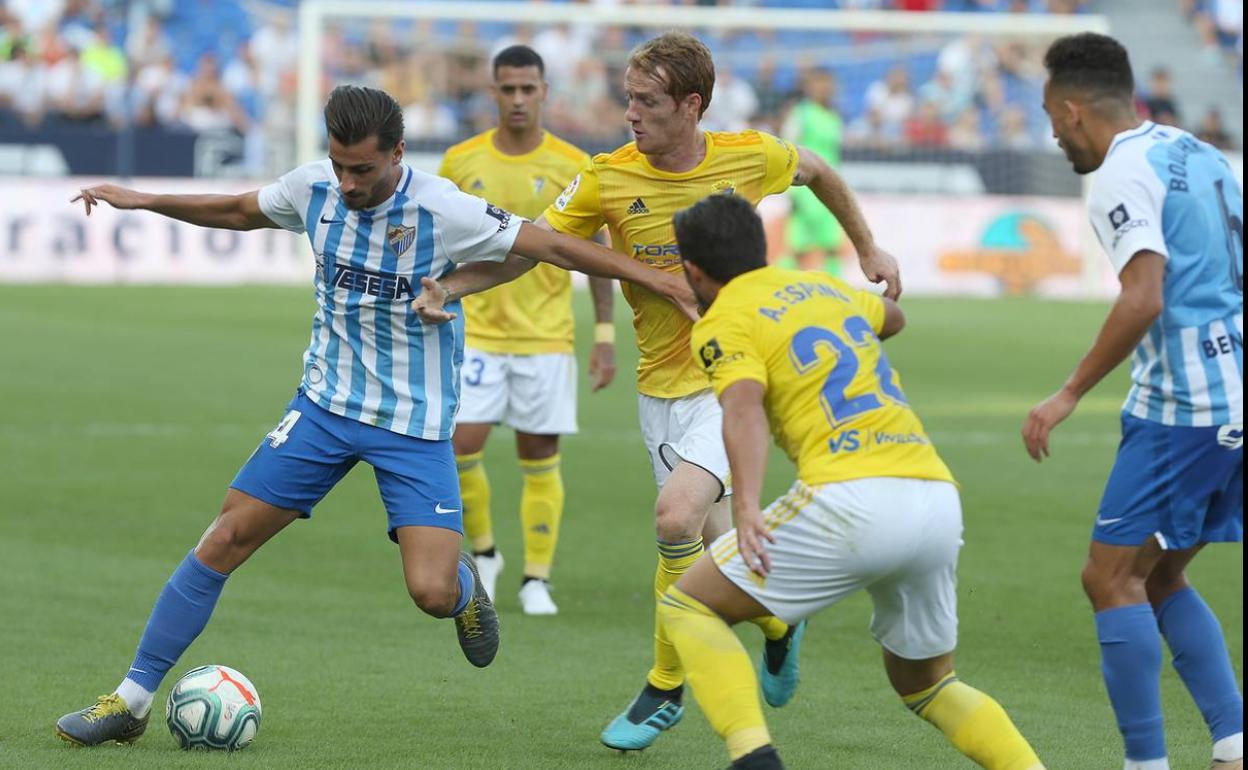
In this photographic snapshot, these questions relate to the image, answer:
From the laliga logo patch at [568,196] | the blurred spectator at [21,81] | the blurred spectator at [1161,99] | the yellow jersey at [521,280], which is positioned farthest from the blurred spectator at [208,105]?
the laliga logo patch at [568,196]

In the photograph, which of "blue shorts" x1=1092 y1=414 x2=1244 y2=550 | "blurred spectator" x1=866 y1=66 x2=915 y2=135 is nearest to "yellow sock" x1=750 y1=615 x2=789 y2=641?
"blue shorts" x1=1092 y1=414 x2=1244 y2=550

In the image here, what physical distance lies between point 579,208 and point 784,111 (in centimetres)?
2056

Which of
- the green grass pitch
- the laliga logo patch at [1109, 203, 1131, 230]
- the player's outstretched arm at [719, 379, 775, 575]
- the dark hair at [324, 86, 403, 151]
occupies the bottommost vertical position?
the green grass pitch

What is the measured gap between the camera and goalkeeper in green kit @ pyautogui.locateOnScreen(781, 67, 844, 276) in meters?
24.3

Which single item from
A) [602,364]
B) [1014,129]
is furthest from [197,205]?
[1014,129]

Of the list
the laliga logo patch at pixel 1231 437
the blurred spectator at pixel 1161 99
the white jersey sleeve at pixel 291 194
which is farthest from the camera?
the blurred spectator at pixel 1161 99

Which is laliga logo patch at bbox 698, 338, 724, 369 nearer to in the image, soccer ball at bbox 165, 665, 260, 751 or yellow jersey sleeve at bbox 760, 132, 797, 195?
yellow jersey sleeve at bbox 760, 132, 797, 195

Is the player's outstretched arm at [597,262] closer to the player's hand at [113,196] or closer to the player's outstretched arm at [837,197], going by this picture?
the player's outstretched arm at [837,197]

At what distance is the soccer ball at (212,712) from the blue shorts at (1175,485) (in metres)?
2.68

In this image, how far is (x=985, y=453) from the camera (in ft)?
42.8

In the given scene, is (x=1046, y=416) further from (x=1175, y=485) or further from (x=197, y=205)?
(x=197, y=205)

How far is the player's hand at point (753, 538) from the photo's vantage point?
15.3 feet

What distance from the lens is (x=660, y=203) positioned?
6.33 metres

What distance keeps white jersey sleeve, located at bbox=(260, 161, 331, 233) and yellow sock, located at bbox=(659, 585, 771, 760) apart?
78.3 inches
